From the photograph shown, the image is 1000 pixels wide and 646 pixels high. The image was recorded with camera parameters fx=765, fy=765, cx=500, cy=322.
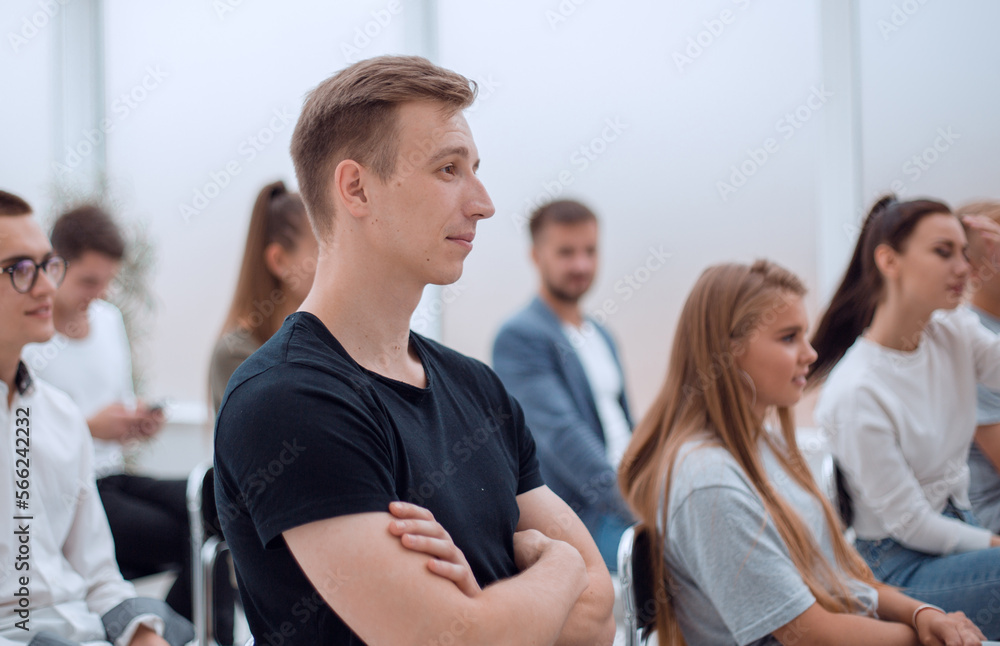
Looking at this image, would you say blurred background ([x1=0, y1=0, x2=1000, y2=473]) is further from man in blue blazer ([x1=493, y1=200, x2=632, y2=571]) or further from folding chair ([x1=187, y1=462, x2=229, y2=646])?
folding chair ([x1=187, y1=462, x2=229, y2=646])

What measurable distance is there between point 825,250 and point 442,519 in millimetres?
2912

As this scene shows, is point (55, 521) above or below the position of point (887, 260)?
below

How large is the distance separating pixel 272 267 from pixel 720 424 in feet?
4.78

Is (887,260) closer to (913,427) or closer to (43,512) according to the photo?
(913,427)

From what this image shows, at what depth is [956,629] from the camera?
153cm

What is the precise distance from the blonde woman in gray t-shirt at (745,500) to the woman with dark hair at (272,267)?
46.7 inches

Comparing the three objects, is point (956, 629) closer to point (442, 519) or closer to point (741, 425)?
point (741, 425)

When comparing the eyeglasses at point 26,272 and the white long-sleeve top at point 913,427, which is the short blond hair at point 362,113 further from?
the white long-sleeve top at point 913,427

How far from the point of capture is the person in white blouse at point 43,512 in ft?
4.99

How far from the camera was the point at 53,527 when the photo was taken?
5.37 feet

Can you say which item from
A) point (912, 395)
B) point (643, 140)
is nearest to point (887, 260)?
point (912, 395)

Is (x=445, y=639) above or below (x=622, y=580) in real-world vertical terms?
above

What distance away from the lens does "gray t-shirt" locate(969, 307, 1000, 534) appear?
2.27 m

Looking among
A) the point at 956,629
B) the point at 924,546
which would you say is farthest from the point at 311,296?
the point at 924,546
